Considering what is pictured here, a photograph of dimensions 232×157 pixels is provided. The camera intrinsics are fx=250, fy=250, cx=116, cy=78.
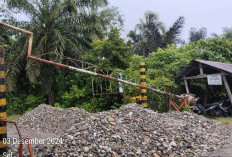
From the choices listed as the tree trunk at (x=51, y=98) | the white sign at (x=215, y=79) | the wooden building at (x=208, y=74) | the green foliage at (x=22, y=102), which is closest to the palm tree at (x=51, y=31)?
the tree trunk at (x=51, y=98)

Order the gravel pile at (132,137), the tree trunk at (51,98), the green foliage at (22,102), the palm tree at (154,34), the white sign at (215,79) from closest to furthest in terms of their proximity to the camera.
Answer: the gravel pile at (132,137)
the white sign at (215,79)
the tree trunk at (51,98)
the green foliage at (22,102)
the palm tree at (154,34)

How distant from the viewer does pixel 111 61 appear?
10.4 metres

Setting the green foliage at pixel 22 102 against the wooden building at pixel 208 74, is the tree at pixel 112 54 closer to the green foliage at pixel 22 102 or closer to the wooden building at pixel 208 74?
the wooden building at pixel 208 74

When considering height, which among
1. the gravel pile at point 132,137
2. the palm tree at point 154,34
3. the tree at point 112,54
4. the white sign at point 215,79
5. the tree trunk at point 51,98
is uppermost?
the palm tree at point 154,34

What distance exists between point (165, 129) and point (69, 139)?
5.43ft

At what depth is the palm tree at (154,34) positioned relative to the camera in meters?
20.7

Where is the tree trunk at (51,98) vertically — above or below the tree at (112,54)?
below

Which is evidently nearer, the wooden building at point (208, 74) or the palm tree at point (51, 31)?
the wooden building at point (208, 74)

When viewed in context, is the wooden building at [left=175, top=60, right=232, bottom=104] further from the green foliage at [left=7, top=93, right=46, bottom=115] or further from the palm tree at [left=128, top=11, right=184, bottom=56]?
the palm tree at [left=128, top=11, right=184, bottom=56]

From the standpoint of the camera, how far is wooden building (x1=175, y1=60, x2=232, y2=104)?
7993 millimetres

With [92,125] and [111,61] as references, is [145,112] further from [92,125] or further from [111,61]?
[111,61]

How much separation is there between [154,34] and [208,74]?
42.6ft

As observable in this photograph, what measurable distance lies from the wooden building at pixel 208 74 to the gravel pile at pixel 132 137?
3.19 m

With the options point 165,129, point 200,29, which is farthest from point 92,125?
point 200,29
